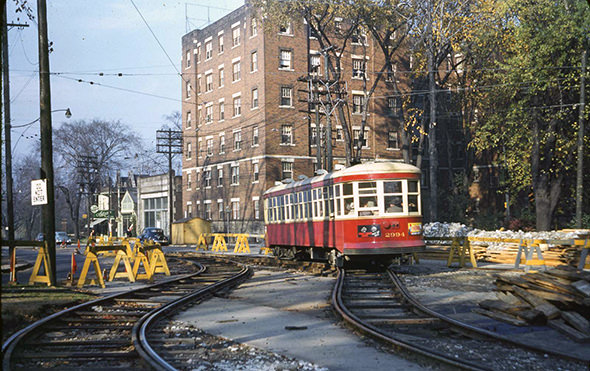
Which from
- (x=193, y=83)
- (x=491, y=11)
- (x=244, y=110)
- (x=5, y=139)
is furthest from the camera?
(x=193, y=83)

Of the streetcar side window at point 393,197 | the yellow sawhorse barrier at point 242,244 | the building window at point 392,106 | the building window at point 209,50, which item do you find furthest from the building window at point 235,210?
the streetcar side window at point 393,197

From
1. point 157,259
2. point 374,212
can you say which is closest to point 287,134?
point 157,259

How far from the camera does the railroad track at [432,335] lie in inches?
260

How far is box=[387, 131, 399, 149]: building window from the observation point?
54641 mm

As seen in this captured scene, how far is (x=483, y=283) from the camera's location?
15.3m

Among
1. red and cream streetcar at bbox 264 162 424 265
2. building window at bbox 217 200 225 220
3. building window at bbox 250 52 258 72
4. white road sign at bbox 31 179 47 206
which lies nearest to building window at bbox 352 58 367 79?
building window at bbox 250 52 258 72

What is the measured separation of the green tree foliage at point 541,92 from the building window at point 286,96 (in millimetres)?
17930

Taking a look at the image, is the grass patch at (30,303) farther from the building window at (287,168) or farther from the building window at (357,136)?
the building window at (357,136)

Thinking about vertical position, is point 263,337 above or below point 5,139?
below

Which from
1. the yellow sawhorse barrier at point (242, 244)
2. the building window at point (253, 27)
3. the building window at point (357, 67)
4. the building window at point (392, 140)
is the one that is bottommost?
the yellow sawhorse barrier at point (242, 244)

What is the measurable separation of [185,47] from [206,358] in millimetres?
58326

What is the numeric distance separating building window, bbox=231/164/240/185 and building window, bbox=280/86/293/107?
703cm

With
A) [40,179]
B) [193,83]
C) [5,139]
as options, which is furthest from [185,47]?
[40,179]

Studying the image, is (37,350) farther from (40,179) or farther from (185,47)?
(185,47)
